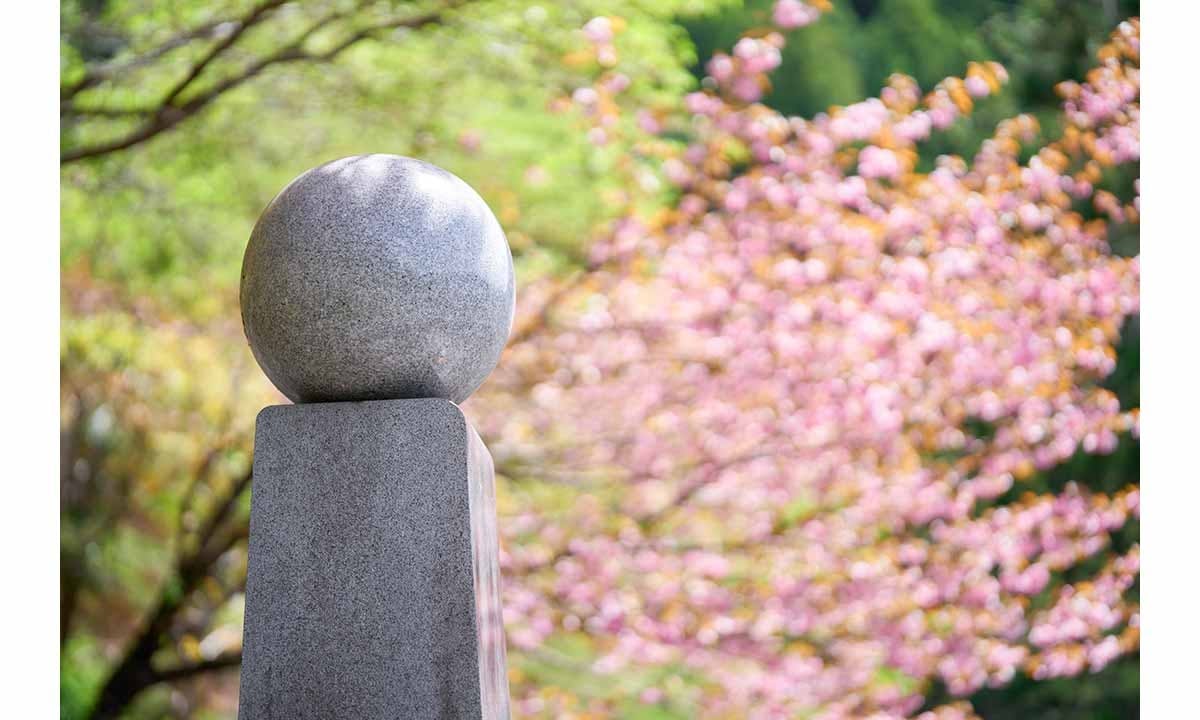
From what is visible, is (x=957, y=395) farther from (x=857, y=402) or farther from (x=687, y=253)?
(x=687, y=253)

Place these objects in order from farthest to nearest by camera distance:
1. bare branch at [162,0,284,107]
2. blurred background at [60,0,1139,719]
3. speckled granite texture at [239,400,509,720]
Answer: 1. blurred background at [60,0,1139,719]
2. bare branch at [162,0,284,107]
3. speckled granite texture at [239,400,509,720]

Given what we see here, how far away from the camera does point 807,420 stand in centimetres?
578

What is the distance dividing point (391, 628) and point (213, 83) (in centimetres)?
433

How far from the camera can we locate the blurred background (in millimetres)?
5742

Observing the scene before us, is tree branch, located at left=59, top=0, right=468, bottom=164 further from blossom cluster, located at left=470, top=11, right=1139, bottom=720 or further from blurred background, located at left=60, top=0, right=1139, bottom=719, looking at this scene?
blossom cluster, located at left=470, top=11, right=1139, bottom=720

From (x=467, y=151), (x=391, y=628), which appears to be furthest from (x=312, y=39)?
(x=391, y=628)

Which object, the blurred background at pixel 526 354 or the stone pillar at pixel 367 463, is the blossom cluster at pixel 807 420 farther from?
the stone pillar at pixel 367 463

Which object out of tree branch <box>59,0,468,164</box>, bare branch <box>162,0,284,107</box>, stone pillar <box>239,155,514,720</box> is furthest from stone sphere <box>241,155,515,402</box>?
tree branch <box>59,0,468,164</box>

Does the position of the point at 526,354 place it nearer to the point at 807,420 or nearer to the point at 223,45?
the point at 807,420

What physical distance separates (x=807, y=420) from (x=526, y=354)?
1412 millimetres

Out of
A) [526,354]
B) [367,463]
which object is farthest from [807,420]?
[367,463]

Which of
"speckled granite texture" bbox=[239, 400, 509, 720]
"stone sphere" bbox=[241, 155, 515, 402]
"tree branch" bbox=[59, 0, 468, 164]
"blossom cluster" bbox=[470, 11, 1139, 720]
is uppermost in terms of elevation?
"stone sphere" bbox=[241, 155, 515, 402]

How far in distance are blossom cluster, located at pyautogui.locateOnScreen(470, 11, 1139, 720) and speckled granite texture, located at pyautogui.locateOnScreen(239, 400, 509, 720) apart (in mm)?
3265

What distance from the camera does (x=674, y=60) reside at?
6.16 metres
